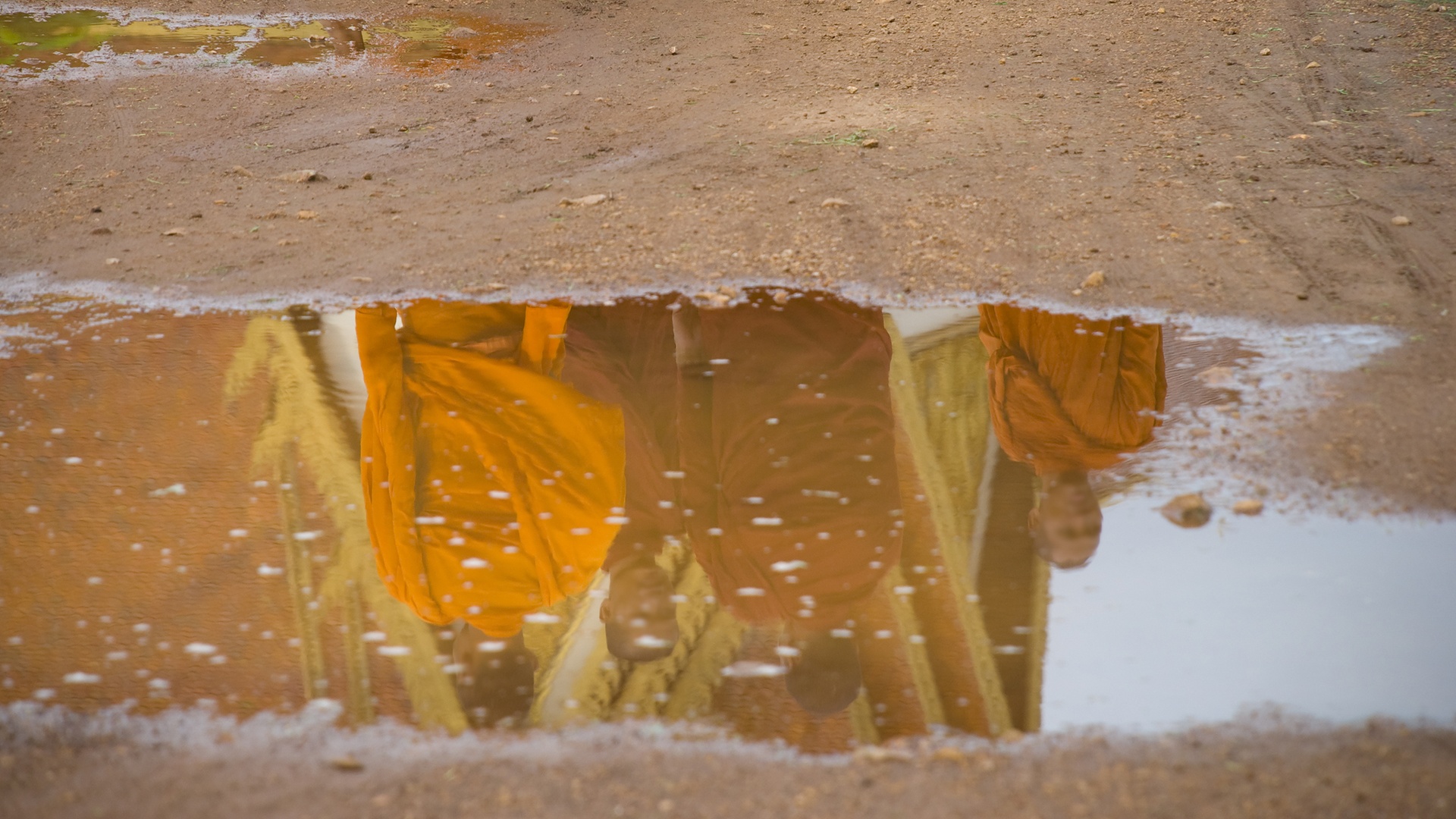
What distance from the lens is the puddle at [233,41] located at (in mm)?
7418

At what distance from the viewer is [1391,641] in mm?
2203

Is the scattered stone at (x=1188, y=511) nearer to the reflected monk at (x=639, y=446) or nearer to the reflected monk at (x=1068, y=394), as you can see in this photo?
the reflected monk at (x=1068, y=394)

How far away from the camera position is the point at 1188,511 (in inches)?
104

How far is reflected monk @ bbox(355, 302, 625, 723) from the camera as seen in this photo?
2500mm

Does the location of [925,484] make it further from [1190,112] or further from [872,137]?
[1190,112]

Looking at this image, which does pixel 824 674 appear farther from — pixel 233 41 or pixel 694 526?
pixel 233 41

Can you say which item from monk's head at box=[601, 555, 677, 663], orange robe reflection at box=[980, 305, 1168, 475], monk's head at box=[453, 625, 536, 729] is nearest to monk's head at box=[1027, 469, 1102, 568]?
orange robe reflection at box=[980, 305, 1168, 475]

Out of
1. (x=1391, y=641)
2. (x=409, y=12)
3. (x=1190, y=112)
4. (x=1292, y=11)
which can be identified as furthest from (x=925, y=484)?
(x=409, y=12)

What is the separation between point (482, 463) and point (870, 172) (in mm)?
2558

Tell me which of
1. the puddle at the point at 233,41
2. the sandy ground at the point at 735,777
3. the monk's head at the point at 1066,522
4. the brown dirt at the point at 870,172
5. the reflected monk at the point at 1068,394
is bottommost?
the sandy ground at the point at 735,777

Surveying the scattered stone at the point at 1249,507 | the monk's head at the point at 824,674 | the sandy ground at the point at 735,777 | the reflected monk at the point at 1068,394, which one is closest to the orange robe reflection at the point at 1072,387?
the reflected monk at the point at 1068,394

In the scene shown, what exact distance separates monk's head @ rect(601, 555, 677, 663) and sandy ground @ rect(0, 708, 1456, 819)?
0.99 feet

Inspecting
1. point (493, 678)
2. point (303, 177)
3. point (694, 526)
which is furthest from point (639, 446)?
point (303, 177)

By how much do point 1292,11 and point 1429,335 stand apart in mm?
4412
